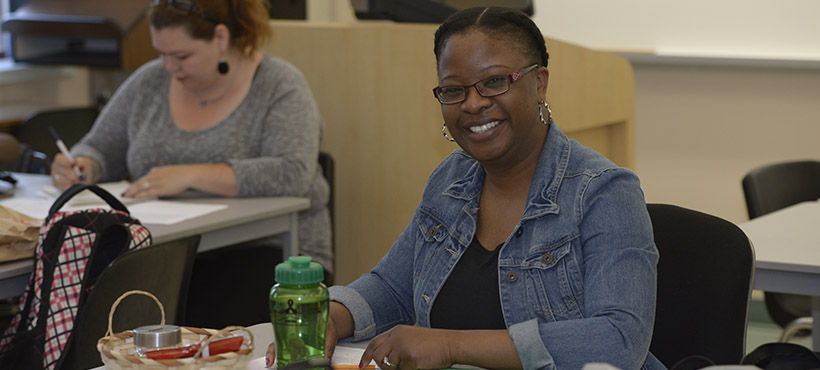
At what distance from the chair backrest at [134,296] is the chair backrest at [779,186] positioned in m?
1.80

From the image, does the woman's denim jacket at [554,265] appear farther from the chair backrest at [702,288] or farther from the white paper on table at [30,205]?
the white paper on table at [30,205]

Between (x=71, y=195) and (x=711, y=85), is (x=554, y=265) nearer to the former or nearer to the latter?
(x=71, y=195)

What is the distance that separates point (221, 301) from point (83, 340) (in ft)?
2.60

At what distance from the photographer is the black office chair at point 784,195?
301 cm

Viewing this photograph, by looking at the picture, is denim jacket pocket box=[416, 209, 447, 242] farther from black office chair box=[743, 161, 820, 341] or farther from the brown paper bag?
black office chair box=[743, 161, 820, 341]

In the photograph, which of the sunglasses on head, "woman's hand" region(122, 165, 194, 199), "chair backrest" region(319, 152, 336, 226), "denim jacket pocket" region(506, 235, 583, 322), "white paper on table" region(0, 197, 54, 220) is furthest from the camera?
"chair backrest" region(319, 152, 336, 226)

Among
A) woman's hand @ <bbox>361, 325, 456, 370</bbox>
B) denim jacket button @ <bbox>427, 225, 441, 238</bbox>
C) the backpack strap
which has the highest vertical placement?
denim jacket button @ <bbox>427, 225, 441, 238</bbox>

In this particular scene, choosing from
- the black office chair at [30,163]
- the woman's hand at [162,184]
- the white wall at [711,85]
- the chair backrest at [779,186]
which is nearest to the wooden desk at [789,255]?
the chair backrest at [779,186]

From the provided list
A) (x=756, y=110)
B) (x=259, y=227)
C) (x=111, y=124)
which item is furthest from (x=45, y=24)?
(x=756, y=110)

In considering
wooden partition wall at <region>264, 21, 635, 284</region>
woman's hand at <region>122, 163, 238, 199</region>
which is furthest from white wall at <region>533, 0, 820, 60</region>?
woman's hand at <region>122, 163, 238, 199</region>

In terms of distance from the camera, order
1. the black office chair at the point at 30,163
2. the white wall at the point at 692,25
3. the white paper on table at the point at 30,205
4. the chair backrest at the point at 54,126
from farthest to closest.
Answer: the chair backrest at the point at 54,126 < the white wall at the point at 692,25 < the black office chair at the point at 30,163 < the white paper on table at the point at 30,205

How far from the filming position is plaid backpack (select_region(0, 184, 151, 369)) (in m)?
2.10

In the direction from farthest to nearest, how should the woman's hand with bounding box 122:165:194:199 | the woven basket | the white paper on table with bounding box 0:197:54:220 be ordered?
the woman's hand with bounding box 122:165:194:199
the white paper on table with bounding box 0:197:54:220
the woven basket

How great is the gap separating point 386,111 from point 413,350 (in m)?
2.09
